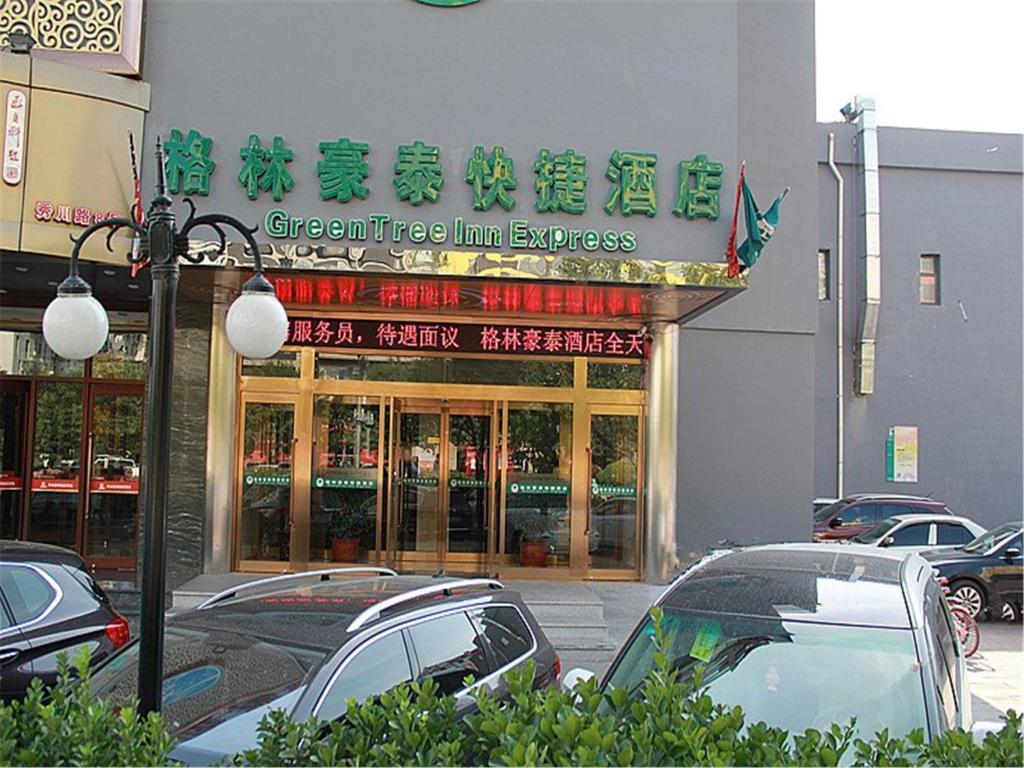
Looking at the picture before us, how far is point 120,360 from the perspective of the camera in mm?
14023

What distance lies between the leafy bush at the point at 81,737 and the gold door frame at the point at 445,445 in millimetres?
10112

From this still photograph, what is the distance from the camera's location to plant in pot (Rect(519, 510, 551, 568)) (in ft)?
44.3

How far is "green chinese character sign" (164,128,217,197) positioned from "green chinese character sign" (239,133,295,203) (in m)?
0.40

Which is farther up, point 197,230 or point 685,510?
point 197,230

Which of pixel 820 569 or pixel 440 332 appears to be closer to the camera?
pixel 820 569

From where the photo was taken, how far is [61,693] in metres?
3.40

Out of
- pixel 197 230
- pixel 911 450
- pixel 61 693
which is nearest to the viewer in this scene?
pixel 61 693

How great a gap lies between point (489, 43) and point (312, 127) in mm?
2362

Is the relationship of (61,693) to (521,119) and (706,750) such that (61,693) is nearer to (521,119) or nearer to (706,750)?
(706,750)

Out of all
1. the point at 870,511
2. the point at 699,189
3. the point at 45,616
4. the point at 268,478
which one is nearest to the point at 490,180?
the point at 699,189

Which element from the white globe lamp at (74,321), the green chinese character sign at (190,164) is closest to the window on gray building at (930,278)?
the green chinese character sign at (190,164)

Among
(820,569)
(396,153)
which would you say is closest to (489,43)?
(396,153)

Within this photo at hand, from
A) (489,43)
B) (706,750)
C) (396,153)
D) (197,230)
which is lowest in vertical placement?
(706,750)

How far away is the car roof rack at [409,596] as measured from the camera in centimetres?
475
